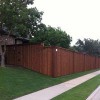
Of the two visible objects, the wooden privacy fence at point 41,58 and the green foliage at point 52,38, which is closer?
the wooden privacy fence at point 41,58

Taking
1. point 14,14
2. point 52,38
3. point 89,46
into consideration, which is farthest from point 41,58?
point 89,46

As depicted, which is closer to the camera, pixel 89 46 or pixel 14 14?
pixel 14 14

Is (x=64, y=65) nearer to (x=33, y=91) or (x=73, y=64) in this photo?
Result: (x=73, y=64)

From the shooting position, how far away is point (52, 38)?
42.2 m

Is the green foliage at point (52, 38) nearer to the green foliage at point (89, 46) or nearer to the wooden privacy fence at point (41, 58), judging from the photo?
the wooden privacy fence at point (41, 58)

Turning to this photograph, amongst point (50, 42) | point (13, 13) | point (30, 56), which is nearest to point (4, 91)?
point (13, 13)

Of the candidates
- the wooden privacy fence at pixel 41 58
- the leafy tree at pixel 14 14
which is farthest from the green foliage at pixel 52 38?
the leafy tree at pixel 14 14

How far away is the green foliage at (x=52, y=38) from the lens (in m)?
38.3

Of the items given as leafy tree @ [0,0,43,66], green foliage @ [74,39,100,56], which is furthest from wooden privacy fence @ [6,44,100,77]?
green foliage @ [74,39,100,56]

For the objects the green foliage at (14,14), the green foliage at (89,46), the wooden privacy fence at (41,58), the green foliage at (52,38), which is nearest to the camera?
the green foliage at (14,14)

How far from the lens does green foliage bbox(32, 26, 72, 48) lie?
38.3m

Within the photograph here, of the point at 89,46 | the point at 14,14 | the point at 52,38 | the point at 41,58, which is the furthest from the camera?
the point at 89,46

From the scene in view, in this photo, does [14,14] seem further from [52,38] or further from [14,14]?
[52,38]

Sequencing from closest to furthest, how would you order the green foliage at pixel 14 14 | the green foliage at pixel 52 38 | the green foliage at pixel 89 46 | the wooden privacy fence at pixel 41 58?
the green foliage at pixel 14 14, the wooden privacy fence at pixel 41 58, the green foliage at pixel 52 38, the green foliage at pixel 89 46
